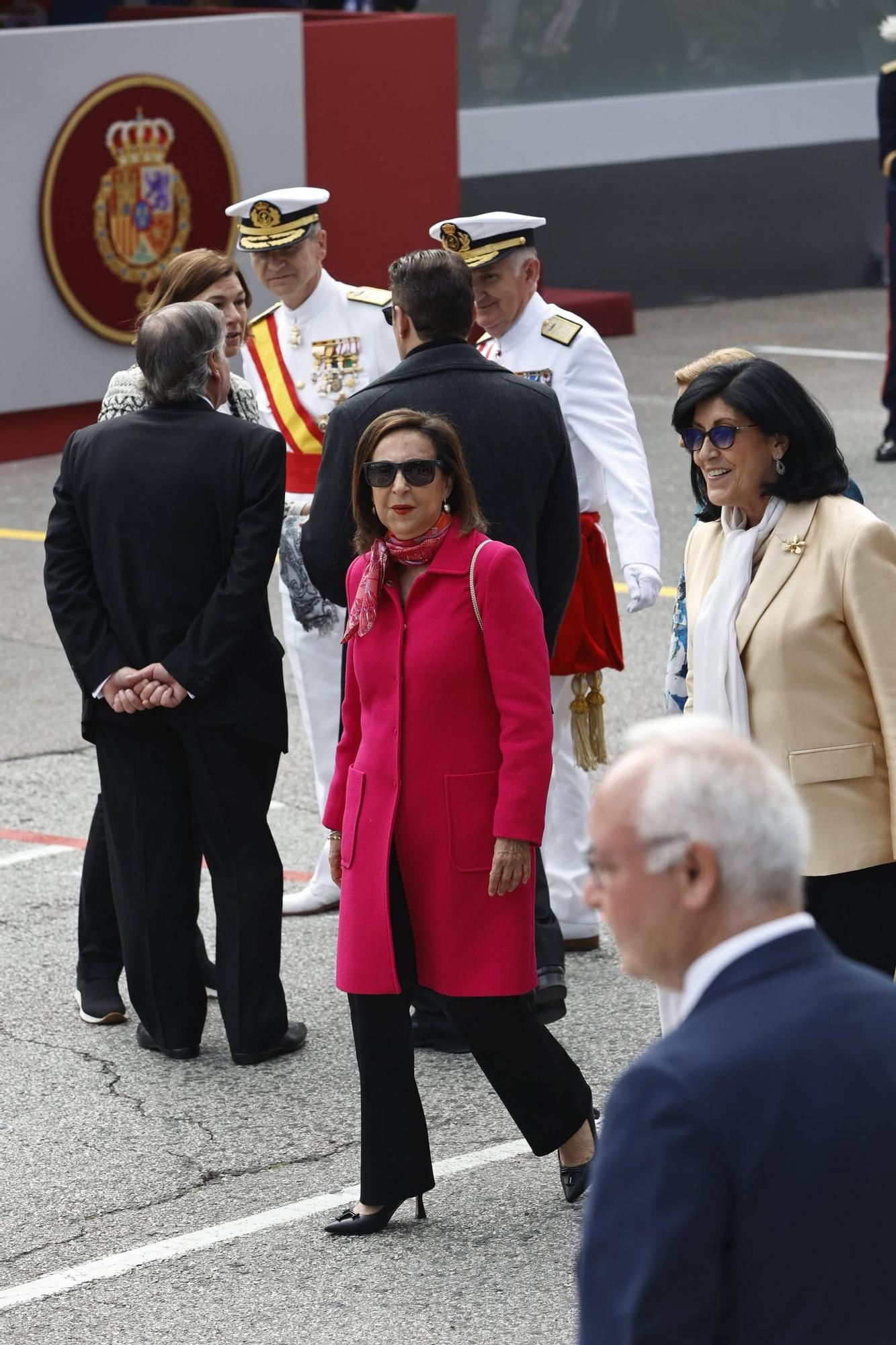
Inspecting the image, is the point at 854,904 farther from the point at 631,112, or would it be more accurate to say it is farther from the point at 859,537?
the point at 631,112

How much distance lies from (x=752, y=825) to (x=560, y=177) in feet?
57.0

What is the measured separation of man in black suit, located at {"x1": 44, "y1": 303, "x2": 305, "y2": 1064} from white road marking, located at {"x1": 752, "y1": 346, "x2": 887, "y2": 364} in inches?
460

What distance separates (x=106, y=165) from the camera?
13359 millimetres

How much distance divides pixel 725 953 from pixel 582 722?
12.4 feet

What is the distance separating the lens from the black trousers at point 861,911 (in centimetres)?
395

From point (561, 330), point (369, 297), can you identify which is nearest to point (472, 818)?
point (561, 330)

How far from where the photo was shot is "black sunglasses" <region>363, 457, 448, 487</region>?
4168mm

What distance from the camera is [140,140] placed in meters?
13.5

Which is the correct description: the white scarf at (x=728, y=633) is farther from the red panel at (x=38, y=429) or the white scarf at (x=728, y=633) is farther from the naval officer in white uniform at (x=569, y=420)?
the red panel at (x=38, y=429)

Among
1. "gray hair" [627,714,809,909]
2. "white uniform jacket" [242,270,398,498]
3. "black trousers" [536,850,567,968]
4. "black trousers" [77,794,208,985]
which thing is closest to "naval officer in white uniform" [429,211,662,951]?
"white uniform jacket" [242,270,398,498]

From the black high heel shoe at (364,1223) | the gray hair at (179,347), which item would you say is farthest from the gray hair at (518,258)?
the black high heel shoe at (364,1223)

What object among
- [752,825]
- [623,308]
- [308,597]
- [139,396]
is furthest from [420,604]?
[623,308]

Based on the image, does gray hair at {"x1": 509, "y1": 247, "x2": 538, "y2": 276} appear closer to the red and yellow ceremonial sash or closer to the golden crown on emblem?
the red and yellow ceremonial sash

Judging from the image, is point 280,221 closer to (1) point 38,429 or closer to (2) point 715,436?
(2) point 715,436
